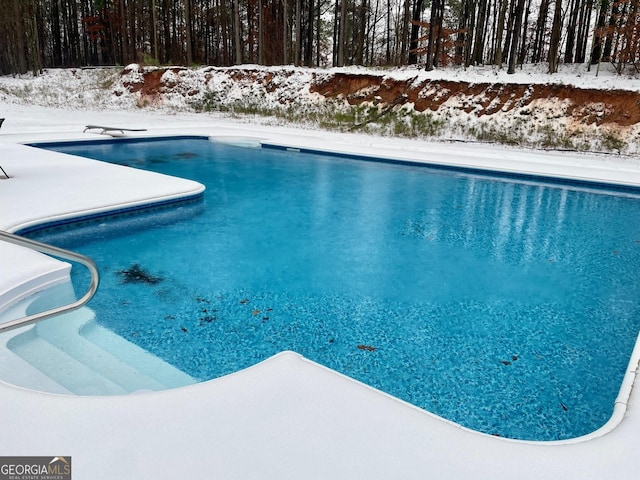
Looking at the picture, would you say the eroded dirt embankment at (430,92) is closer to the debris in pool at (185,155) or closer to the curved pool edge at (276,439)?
the debris in pool at (185,155)

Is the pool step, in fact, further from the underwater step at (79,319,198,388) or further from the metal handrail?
the metal handrail

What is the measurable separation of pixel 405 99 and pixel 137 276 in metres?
10.1

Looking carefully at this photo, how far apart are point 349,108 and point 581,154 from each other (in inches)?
238

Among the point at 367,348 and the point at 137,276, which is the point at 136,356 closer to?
the point at 137,276

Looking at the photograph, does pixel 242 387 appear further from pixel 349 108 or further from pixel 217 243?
pixel 349 108

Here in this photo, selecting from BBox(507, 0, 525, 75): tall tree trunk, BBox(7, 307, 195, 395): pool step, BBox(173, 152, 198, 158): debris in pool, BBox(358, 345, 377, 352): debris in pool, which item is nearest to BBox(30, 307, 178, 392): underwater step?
BBox(7, 307, 195, 395): pool step

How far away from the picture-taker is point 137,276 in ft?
12.7

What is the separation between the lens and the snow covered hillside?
32.9 ft

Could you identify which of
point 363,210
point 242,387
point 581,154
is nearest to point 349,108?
point 581,154

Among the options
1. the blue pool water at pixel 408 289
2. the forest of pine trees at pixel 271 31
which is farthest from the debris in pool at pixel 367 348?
the forest of pine trees at pixel 271 31

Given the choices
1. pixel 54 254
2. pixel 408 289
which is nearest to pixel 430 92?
pixel 408 289

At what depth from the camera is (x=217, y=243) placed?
15.6ft

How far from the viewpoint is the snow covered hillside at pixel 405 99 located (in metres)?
10.0

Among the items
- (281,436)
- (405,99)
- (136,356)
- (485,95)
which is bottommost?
(136,356)
